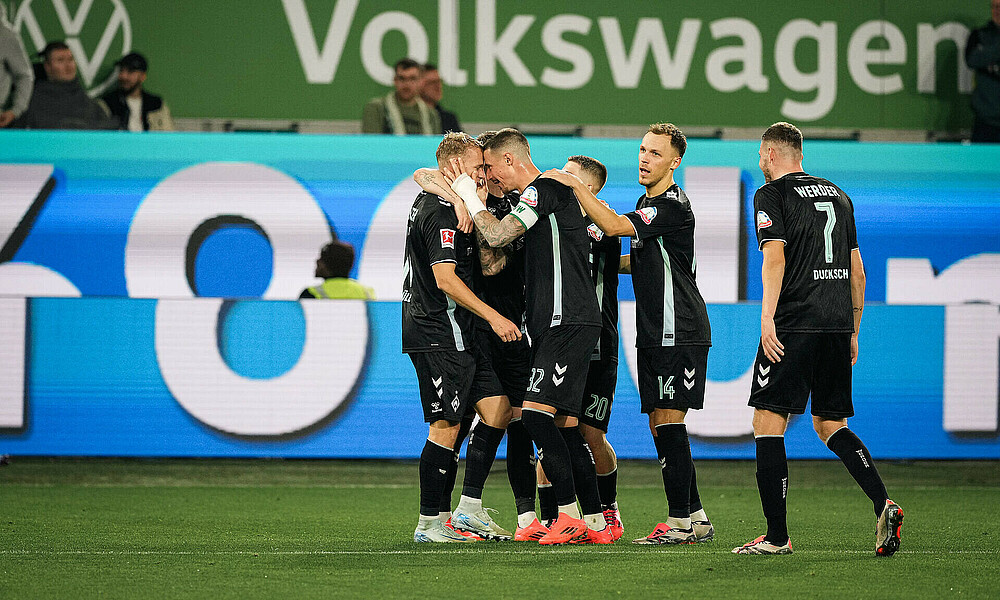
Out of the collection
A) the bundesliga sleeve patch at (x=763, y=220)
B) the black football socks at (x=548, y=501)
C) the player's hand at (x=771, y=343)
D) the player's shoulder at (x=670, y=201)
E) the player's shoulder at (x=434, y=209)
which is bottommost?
the black football socks at (x=548, y=501)

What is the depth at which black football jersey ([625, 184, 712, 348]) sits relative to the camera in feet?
17.8

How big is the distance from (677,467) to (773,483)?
0.53 metres

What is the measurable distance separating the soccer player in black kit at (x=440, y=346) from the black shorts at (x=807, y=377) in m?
1.13

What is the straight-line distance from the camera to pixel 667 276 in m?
5.55

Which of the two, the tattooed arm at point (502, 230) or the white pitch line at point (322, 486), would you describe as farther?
the white pitch line at point (322, 486)

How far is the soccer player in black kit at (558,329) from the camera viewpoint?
17.1 feet

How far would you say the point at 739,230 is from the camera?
968 centimetres

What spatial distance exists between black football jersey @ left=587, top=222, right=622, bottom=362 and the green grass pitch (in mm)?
939

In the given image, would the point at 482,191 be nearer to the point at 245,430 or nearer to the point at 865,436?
the point at 245,430

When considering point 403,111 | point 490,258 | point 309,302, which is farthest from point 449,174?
point 403,111

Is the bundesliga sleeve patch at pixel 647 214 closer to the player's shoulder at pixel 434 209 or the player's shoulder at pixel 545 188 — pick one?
the player's shoulder at pixel 545 188

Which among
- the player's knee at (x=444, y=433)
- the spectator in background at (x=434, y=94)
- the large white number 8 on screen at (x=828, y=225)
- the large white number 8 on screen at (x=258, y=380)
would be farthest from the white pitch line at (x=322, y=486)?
the spectator in background at (x=434, y=94)

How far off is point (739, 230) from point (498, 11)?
369 centimetres

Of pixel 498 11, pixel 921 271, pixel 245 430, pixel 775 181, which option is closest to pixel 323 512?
pixel 245 430
